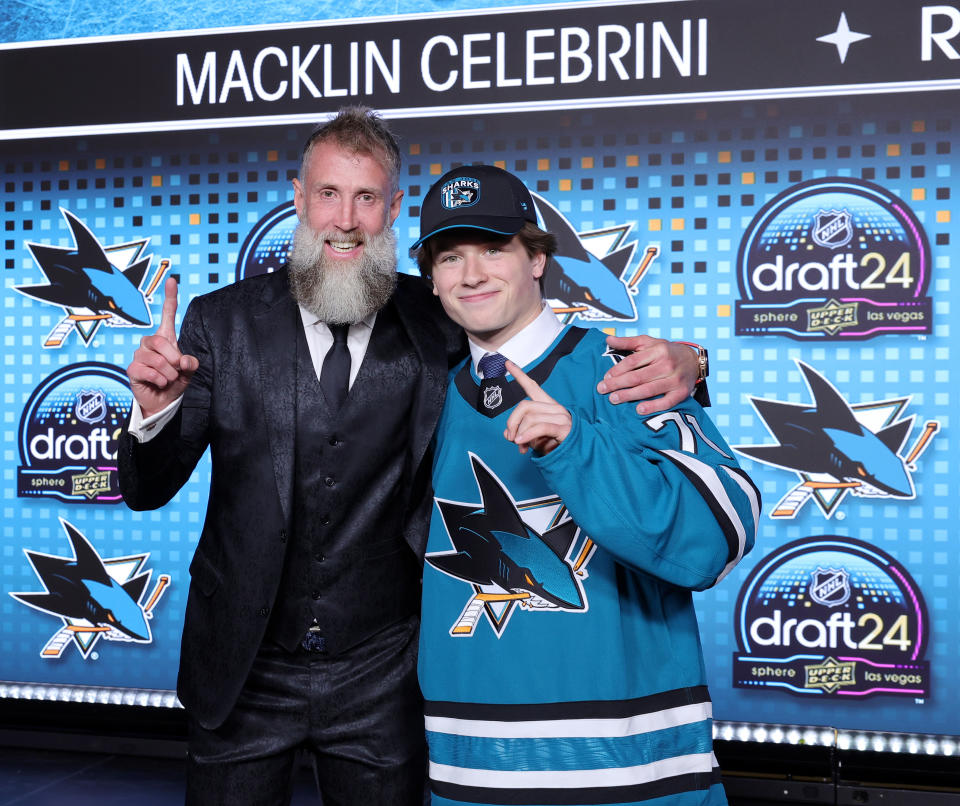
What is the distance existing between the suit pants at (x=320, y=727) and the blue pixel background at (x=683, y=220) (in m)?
1.67

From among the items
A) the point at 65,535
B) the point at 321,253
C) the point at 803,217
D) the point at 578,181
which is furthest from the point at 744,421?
the point at 65,535

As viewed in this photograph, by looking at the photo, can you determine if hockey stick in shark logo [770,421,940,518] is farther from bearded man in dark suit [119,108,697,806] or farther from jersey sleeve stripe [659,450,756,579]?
jersey sleeve stripe [659,450,756,579]

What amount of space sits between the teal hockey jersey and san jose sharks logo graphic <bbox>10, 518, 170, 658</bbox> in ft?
7.50

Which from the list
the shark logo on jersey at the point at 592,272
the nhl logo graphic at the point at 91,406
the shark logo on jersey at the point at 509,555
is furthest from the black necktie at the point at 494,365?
the nhl logo graphic at the point at 91,406

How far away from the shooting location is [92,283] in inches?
141

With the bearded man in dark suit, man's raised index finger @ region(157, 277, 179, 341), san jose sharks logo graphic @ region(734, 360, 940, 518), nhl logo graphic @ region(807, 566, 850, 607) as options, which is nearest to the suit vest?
the bearded man in dark suit

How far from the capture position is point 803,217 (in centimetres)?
309

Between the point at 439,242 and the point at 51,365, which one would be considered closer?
the point at 439,242

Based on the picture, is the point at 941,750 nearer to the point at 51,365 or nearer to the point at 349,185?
the point at 349,185

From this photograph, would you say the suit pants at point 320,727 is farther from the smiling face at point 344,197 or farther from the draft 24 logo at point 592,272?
the draft 24 logo at point 592,272

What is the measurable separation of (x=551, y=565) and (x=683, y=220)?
1.95 meters

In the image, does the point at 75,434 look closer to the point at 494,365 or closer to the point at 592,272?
the point at 592,272

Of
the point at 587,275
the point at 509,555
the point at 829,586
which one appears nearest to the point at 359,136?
the point at 509,555

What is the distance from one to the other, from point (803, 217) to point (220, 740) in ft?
Result: 7.56
